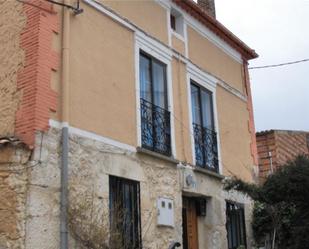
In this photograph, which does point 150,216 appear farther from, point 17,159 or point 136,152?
point 17,159

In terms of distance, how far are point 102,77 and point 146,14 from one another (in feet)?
7.80

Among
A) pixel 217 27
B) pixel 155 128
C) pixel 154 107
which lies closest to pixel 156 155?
pixel 155 128

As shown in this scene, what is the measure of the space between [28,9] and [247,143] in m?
7.62

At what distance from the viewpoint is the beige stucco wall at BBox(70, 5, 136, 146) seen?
9086 mm

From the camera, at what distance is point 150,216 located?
1002 cm

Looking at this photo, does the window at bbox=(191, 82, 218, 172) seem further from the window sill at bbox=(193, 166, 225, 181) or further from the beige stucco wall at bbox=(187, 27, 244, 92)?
the beige stucco wall at bbox=(187, 27, 244, 92)

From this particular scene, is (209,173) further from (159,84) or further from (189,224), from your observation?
(159,84)

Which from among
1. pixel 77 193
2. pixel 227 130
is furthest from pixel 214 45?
pixel 77 193

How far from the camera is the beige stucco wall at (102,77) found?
29.8ft

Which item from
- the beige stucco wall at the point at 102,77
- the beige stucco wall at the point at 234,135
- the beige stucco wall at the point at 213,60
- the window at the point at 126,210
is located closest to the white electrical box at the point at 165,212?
the window at the point at 126,210

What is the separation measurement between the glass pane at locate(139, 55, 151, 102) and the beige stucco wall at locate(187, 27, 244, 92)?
1800 millimetres

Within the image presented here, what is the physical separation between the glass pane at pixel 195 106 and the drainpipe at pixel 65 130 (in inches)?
170

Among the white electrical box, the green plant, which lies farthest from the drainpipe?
the green plant

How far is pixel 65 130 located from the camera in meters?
8.45
